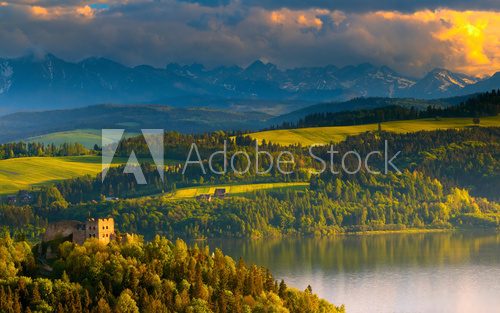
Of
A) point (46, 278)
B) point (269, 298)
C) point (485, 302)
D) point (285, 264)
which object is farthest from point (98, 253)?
point (285, 264)

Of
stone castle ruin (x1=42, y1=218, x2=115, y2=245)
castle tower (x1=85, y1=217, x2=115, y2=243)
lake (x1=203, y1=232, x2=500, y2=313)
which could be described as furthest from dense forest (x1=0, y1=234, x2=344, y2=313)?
Answer: lake (x1=203, y1=232, x2=500, y2=313)

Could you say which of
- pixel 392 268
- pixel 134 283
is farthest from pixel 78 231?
pixel 392 268

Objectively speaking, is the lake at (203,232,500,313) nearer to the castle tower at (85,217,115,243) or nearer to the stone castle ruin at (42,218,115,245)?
the castle tower at (85,217,115,243)

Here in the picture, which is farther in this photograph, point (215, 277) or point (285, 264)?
point (285, 264)

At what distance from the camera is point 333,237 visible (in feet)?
625

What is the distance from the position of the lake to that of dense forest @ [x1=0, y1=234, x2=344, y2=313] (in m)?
20.5

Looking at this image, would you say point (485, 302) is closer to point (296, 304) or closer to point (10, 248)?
point (296, 304)

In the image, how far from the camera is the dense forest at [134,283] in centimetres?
9275

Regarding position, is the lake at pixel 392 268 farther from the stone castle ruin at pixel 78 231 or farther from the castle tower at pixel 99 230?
the stone castle ruin at pixel 78 231

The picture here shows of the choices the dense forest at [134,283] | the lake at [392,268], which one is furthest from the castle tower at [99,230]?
the lake at [392,268]

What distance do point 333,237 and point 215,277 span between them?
296 feet

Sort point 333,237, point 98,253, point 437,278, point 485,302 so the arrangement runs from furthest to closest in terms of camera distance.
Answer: point 333,237 → point 437,278 → point 485,302 → point 98,253

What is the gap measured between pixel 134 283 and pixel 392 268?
60.7 m

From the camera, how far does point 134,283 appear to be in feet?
317
